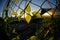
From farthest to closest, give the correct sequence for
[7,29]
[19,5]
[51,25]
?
[7,29]
[19,5]
[51,25]

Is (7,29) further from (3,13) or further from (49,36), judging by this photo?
(49,36)

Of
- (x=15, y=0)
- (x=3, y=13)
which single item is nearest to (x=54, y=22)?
(x=15, y=0)

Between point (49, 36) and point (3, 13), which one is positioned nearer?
point (49, 36)

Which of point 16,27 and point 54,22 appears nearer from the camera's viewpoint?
point 54,22

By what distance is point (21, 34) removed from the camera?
3.44ft

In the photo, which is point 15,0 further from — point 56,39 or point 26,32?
point 56,39

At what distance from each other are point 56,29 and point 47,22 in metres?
0.06

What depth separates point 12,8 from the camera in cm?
107

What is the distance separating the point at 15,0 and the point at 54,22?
0.32 meters

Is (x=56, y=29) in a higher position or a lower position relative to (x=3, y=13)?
lower

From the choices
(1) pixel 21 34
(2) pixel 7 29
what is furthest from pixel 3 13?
(1) pixel 21 34

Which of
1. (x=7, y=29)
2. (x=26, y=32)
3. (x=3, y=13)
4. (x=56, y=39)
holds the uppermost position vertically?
(x=3, y=13)

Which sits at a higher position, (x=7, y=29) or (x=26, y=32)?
(x=7, y=29)

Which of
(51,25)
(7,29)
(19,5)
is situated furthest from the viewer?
(7,29)
